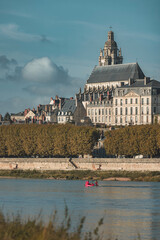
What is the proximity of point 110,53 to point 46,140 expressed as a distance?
73991 millimetres

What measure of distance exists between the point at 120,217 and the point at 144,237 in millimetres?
7231

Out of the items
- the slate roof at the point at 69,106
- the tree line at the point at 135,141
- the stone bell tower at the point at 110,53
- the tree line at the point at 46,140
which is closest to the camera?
the tree line at the point at 135,141

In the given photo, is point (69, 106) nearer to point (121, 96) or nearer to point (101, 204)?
point (121, 96)

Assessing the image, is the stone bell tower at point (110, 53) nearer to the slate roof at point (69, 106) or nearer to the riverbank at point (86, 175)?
the slate roof at point (69, 106)

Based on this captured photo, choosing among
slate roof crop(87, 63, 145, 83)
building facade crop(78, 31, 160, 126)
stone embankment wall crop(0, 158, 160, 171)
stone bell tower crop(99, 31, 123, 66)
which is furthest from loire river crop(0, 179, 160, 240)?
stone bell tower crop(99, 31, 123, 66)

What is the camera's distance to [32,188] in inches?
2264

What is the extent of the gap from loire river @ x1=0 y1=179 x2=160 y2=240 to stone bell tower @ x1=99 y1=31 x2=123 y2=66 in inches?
3825

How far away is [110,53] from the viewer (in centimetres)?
16000

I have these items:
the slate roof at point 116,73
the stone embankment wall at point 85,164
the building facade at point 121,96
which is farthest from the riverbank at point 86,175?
the slate roof at point 116,73

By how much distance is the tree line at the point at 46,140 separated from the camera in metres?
86.6

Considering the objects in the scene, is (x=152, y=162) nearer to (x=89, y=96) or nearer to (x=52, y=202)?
(x=52, y=202)

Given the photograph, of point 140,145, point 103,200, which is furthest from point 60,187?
point 140,145

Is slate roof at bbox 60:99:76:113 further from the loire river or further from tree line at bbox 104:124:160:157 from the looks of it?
the loire river

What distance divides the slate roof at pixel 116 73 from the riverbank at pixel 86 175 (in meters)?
53.6
